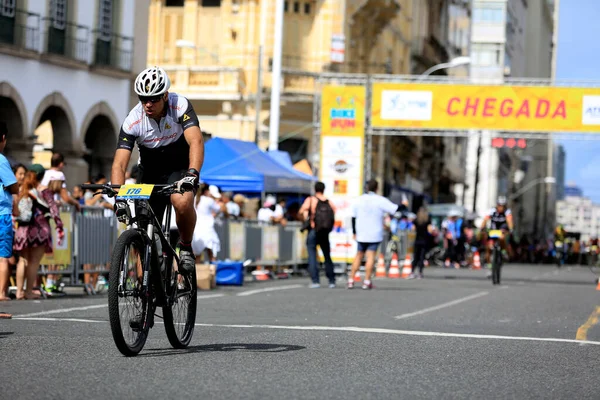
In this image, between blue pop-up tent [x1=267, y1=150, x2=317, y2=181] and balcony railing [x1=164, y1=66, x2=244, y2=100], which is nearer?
blue pop-up tent [x1=267, y1=150, x2=317, y2=181]

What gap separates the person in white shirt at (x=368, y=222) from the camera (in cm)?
2191

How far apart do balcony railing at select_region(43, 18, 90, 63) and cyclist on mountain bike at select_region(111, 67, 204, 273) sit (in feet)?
73.4

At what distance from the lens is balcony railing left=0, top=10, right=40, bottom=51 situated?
2927 centimetres

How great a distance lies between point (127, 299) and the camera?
8500 mm

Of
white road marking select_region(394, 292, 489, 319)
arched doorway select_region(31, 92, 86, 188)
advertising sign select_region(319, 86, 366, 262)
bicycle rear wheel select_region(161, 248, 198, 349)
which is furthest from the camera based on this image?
advertising sign select_region(319, 86, 366, 262)

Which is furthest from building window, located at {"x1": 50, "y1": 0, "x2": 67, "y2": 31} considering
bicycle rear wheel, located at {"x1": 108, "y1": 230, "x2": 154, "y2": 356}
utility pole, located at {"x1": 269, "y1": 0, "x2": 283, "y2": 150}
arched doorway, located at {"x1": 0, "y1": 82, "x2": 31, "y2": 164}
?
bicycle rear wheel, located at {"x1": 108, "y1": 230, "x2": 154, "y2": 356}

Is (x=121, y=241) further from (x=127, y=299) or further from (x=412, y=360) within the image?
(x=412, y=360)

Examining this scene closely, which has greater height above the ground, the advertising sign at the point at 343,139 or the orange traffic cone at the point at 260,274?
the advertising sign at the point at 343,139

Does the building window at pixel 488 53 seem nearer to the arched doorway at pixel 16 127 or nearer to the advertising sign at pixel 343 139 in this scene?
the advertising sign at pixel 343 139

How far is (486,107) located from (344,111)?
135 inches

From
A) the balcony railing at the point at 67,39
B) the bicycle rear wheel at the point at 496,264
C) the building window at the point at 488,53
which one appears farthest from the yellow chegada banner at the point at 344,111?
the building window at the point at 488,53

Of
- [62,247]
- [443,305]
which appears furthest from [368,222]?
[62,247]

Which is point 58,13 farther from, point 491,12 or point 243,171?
point 491,12

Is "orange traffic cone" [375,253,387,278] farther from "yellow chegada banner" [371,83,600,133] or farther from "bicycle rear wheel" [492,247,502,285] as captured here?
"bicycle rear wheel" [492,247,502,285]
